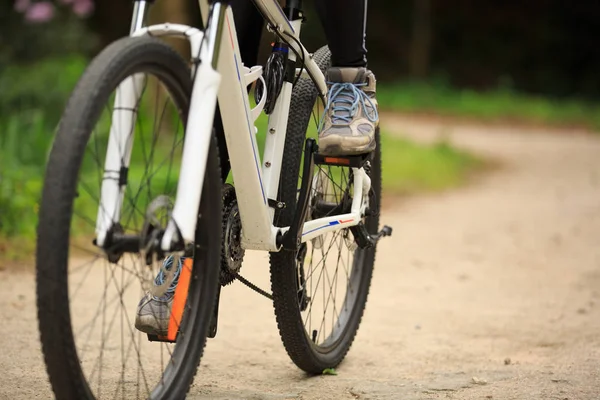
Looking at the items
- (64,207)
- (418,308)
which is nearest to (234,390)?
(64,207)

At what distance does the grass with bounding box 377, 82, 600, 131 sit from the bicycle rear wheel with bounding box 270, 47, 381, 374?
434 inches

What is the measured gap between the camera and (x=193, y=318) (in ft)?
6.95

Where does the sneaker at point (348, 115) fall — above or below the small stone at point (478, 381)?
above

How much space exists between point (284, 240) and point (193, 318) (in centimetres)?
42

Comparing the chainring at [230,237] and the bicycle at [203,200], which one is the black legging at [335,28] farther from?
the chainring at [230,237]

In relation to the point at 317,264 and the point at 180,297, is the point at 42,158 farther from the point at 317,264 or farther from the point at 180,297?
the point at 180,297

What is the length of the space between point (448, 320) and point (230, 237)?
5.44 feet

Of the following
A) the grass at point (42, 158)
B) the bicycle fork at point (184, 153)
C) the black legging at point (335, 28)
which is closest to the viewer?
the bicycle fork at point (184, 153)

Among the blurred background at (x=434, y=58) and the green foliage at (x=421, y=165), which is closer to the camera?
the green foliage at (x=421, y=165)

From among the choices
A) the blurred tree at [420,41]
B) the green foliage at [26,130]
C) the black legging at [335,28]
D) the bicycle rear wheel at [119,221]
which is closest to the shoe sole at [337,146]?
the black legging at [335,28]

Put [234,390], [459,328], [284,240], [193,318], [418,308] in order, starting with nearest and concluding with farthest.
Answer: [193,318], [284,240], [234,390], [459,328], [418,308]

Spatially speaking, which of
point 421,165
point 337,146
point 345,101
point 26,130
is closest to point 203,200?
point 337,146

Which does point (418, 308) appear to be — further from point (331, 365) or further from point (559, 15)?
point (559, 15)

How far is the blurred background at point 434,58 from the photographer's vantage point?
8.20 m
